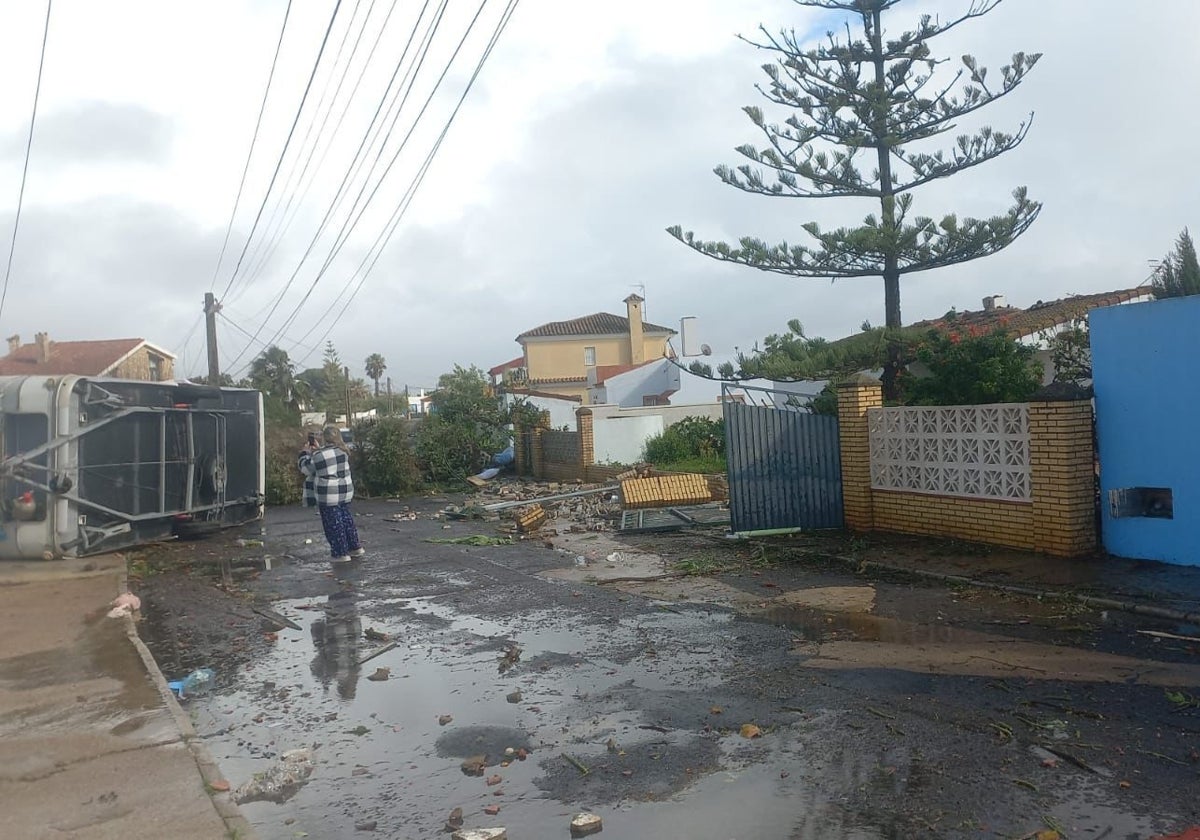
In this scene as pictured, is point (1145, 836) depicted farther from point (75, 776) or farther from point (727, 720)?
point (75, 776)

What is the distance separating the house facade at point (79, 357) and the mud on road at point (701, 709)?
38910 millimetres

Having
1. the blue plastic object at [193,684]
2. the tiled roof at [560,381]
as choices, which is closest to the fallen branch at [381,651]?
the blue plastic object at [193,684]

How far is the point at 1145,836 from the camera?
392 centimetres

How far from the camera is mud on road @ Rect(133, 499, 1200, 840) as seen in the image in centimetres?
441

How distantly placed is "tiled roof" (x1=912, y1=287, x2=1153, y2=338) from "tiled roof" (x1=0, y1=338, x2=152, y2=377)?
123 feet

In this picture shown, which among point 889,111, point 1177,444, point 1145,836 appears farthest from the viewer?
point 889,111

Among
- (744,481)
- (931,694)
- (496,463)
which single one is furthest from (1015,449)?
(496,463)

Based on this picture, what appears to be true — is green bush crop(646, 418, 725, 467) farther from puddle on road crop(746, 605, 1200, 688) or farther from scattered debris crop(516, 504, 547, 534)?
puddle on road crop(746, 605, 1200, 688)

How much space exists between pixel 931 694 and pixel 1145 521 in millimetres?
4679

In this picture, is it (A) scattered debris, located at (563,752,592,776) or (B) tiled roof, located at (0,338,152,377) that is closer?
(A) scattered debris, located at (563,752,592,776)

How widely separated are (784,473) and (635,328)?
45055 mm

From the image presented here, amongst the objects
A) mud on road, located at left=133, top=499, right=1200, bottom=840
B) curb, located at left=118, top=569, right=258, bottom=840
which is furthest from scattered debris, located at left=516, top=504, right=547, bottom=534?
curb, located at left=118, top=569, right=258, bottom=840

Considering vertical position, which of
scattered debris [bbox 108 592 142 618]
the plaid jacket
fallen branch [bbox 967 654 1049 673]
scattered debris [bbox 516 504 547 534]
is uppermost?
the plaid jacket

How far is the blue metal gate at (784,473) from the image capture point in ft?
43.0
